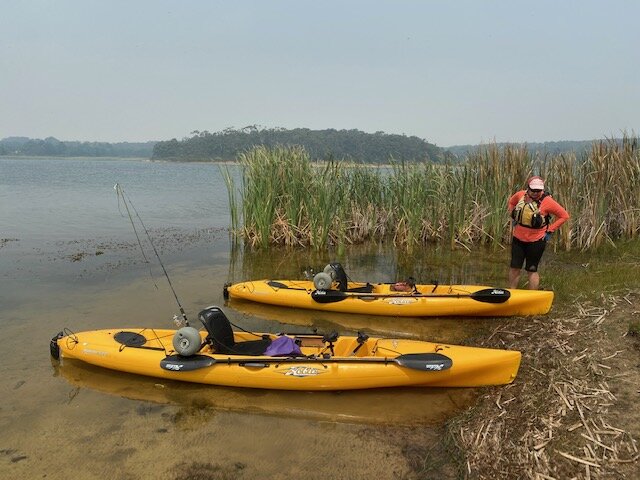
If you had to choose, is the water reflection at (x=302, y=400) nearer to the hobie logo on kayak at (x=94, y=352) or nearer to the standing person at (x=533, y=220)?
the hobie logo on kayak at (x=94, y=352)

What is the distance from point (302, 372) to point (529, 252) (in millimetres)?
4227

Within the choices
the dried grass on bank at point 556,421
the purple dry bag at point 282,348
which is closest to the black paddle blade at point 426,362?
the dried grass on bank at point 556,421

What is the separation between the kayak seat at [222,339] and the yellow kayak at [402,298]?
2.27 meters

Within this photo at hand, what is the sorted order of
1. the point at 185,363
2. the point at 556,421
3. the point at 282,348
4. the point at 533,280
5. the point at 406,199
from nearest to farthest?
the point at 556,421 < the point at 185,363 < the point at 282,348 < the point at 533,280 < the point at 406,199

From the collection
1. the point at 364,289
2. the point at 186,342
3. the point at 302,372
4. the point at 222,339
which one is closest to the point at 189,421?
A: the point at 186,342

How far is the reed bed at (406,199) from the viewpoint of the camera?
11.4 meters

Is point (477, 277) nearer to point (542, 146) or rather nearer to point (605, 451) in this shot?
point (542, 146)

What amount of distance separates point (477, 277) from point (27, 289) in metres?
9.33

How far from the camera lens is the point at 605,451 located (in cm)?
362

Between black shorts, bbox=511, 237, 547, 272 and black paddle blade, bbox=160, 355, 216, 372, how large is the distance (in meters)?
4.97

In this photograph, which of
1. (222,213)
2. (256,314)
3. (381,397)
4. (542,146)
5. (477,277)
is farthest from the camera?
(222,213)

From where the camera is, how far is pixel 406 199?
1276 centimetres

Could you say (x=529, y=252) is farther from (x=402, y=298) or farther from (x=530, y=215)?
(x=402, y=298)

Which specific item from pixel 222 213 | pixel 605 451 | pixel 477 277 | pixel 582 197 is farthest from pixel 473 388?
pixel 222 213
